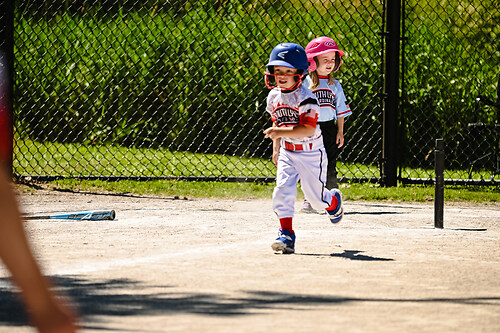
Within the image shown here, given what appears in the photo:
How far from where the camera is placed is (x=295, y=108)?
18.8 feet

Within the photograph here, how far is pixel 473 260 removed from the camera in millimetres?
5168

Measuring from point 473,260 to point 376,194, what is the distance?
134 inches

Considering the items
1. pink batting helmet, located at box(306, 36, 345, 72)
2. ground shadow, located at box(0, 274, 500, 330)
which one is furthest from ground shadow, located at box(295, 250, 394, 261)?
pink batting helmet, located at box(306, 36, 345, 72)

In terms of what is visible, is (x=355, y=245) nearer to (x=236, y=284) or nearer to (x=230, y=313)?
(x=236, y=284)

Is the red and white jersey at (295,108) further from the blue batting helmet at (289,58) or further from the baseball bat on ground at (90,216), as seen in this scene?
the baseball bat on ground at (90,216)

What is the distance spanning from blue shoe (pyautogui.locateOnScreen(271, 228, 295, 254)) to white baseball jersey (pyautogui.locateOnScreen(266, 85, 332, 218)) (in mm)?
258

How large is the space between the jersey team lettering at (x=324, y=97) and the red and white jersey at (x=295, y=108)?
1459 millimetres

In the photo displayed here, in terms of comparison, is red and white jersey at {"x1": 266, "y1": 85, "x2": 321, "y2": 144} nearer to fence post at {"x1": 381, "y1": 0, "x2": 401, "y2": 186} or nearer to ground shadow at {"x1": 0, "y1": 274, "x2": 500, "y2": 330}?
ground shadow at {"x1": 0, "y1": 274, "x2": 500, "y2": 330}

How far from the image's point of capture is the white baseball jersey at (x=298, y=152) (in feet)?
18.6

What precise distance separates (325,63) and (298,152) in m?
1.77

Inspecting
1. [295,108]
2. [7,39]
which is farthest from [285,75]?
[7,39]

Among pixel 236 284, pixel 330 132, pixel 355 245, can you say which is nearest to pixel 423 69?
pixel 330 132

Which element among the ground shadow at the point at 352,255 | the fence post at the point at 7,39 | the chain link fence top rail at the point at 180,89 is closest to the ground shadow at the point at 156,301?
the ground shadow at the point at 352,255

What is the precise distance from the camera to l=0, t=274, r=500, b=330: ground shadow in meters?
3.74
